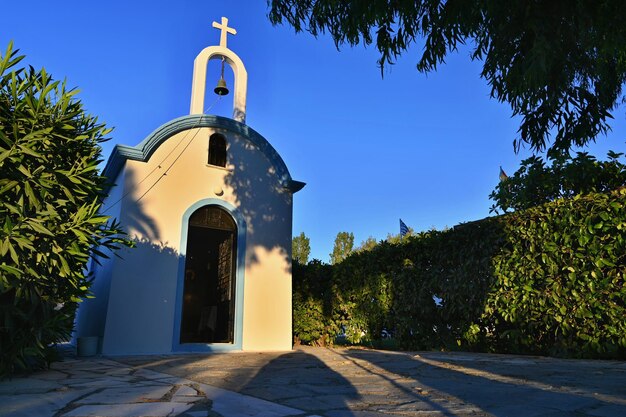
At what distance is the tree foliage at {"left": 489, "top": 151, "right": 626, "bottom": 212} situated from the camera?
761 centimetres

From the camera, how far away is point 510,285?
20.7 ft

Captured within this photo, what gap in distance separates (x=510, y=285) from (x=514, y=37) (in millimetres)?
3718

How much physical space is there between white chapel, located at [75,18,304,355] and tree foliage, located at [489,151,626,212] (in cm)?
507

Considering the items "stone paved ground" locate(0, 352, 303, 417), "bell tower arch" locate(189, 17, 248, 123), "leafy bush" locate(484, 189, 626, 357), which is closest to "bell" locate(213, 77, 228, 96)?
"bell tower arch" locate(189, 17, 248, 123)

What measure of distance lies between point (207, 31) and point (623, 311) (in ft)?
34.4

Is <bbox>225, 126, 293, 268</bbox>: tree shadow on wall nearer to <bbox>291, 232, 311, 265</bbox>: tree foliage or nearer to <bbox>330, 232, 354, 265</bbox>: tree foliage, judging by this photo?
<bbox>291, 232, 311, 265</bbox>: tree foliage

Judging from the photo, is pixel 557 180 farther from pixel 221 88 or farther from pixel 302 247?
pixel 302 247

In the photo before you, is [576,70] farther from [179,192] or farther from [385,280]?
[179,192]

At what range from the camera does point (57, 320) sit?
15.1ft

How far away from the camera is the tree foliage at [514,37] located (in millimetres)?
3703

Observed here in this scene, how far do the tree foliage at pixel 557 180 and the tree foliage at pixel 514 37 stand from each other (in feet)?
8.25

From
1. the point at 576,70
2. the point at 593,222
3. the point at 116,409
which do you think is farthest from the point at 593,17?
the point at 116,409

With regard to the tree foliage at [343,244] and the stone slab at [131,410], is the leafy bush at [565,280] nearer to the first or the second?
the stone slab at [131,410]

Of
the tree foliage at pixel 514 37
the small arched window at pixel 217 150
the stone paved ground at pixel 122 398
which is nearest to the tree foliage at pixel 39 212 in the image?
the stone paved ground at pixel 122 398
